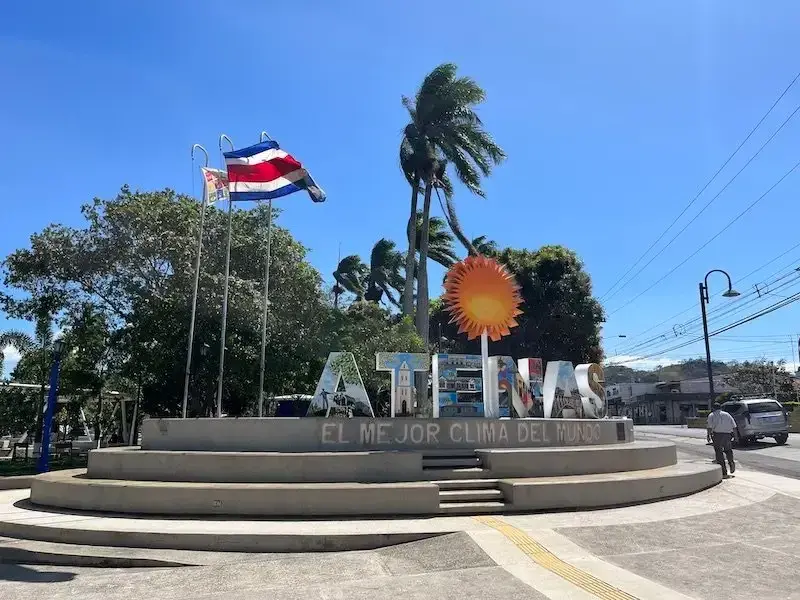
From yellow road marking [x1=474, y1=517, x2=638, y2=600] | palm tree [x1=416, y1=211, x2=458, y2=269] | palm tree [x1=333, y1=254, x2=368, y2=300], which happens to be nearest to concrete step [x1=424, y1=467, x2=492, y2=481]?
yellow road marking [x1=474, y1=517, x2=638, y2=600]

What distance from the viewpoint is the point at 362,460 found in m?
11.0

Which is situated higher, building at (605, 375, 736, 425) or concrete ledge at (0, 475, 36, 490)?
building at (605, 375, 736, 425)

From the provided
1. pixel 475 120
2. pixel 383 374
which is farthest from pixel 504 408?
pixel 475 120

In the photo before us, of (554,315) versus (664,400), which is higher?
(554,315)

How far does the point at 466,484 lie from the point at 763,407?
1877 cm

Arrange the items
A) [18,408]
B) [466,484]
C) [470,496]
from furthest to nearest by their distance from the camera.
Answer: [18,408]
[466,484]
[470,496]

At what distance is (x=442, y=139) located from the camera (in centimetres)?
2867

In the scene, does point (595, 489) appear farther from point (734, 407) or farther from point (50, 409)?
point (734, 407)

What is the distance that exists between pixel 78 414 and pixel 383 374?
82.9 feet

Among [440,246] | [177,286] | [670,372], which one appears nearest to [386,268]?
[440,246]

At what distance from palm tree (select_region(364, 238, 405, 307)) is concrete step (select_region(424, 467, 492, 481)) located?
113 ft

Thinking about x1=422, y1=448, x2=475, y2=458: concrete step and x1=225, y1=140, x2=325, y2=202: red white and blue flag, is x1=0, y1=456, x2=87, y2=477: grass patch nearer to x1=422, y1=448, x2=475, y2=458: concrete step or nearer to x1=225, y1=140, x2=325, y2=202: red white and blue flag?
x1=225, y1=140, x2=325, y2=202: red white and blue flag

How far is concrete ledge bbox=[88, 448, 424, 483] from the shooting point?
431 inches

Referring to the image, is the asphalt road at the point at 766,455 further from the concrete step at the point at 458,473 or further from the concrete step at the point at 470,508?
the concrete step at the point at 470,508
